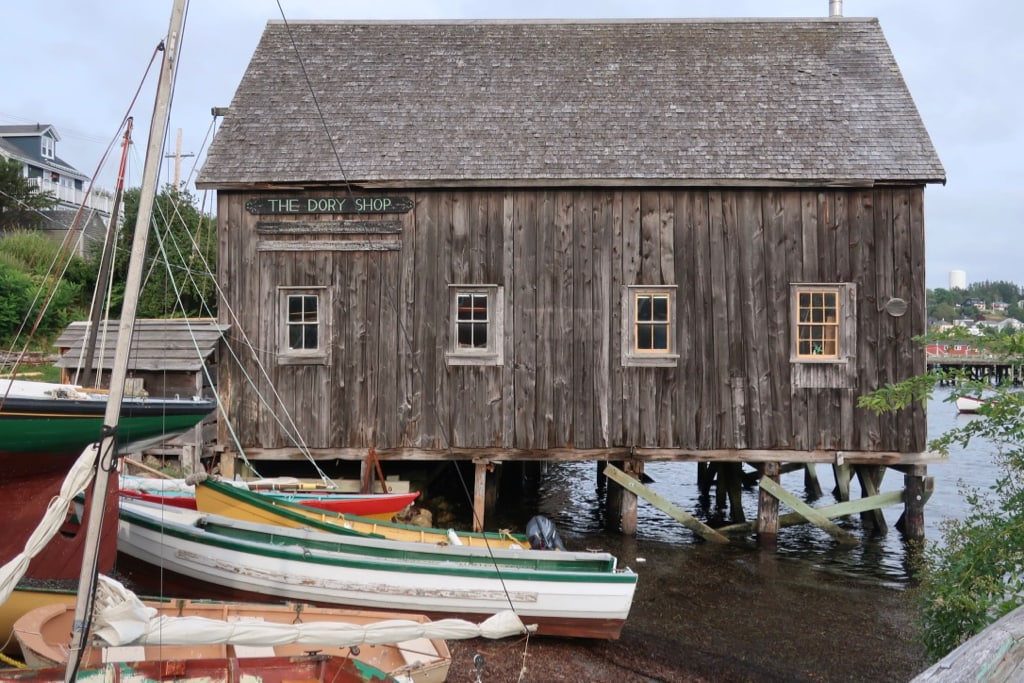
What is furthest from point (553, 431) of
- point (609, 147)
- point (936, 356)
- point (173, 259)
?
point (936, 356)

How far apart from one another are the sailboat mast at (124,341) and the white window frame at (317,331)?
9.02 metres

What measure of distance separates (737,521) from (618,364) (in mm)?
4852

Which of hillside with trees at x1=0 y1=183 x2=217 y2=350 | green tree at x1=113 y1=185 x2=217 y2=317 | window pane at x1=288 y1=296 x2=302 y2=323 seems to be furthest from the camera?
hillside with trees at x1=0 y1=183 x2=217 y2=350

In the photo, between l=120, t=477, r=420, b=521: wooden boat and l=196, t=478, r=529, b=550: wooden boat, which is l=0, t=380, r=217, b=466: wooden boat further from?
l=120, t=477, r=420, b=521: wooden boat

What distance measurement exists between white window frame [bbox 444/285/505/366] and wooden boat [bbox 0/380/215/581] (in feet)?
19.8

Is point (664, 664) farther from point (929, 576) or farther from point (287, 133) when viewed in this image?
point (287, 133)

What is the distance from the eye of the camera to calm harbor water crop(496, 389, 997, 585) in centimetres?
1484

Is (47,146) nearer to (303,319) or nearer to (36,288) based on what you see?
(36,288)

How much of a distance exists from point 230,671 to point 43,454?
3748 mm

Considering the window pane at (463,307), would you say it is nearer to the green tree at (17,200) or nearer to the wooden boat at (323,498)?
the wooden boat at (323,498)

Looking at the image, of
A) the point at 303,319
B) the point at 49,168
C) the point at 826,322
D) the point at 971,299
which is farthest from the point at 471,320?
the point at 971,299

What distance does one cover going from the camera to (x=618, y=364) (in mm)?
14648

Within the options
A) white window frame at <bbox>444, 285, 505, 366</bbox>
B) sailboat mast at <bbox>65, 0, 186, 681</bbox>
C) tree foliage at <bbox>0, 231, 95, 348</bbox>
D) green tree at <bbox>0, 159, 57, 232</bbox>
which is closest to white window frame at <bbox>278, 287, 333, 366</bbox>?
white window frame at <bbox>444, 285, 505, 366</bbox>

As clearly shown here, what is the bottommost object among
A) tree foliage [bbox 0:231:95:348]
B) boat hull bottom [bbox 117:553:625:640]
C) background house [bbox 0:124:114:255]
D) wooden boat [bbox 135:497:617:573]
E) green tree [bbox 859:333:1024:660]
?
boat hull bottom [bbox 117:553:625:640]
